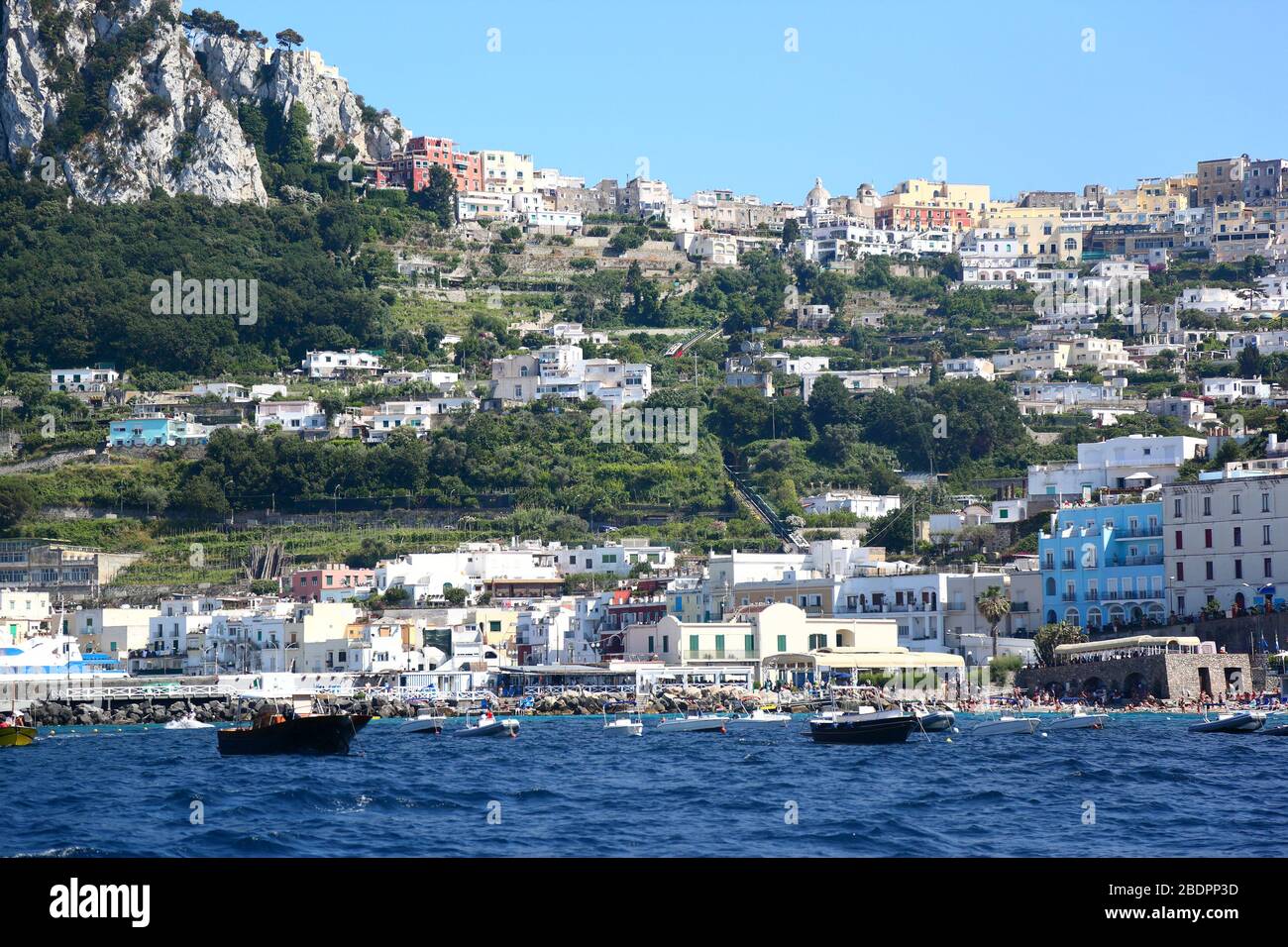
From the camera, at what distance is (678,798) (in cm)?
3288

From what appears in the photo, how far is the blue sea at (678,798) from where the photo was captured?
25.5 meters

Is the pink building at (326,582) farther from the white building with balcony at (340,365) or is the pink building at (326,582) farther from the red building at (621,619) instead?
the white building with balcony at (340,365)

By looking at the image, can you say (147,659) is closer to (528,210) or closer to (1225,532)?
(1225,532)

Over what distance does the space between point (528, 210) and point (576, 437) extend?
182 feet

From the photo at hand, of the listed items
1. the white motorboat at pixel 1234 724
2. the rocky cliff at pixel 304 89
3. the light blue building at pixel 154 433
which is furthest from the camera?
the rocky cliff at pixel 304 89

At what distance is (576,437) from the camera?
119312mm

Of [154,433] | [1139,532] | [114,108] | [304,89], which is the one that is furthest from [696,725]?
[304,89]

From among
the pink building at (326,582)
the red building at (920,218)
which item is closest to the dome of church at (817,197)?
the red building at (920,218)

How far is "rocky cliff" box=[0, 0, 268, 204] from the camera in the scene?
504ft

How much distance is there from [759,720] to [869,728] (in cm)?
1224

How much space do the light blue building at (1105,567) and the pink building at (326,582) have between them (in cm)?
3754

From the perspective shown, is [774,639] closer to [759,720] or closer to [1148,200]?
[759,720]
